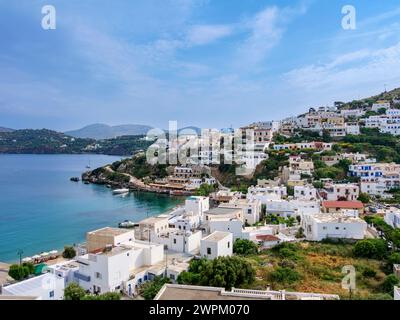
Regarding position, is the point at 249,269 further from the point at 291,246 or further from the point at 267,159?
the point at 267,159

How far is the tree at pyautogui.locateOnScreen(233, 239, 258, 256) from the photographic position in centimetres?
1120

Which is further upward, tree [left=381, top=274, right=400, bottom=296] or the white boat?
the white boat

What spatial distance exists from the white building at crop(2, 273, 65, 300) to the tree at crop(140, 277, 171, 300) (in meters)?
1.88

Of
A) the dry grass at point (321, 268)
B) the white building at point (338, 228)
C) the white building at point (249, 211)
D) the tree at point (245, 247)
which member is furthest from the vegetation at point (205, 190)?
the dry grass at point (321, 268)

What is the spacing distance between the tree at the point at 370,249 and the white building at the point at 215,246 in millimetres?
3750

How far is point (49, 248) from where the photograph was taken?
590 inches

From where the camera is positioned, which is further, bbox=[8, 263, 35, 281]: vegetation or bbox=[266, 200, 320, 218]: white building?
bbox=[266, 200, 320, 218]: white building

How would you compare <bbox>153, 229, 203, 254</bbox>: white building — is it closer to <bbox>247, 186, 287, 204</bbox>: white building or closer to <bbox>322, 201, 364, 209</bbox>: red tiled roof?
<bbox>247, 186, 287, 204</bbox>: white building

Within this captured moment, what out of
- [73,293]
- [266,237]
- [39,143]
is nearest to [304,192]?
[266,237]

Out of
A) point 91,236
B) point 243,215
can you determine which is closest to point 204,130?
point 243,215

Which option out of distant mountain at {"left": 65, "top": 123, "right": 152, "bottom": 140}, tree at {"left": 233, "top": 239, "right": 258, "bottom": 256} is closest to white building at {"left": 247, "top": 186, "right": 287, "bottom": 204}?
tree at {"left": 233, "top": 239, "right": 258, "bottom": 256}

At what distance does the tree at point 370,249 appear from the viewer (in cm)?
1031

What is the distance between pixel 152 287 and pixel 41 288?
8.12 feet

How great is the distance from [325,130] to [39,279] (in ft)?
87.0
